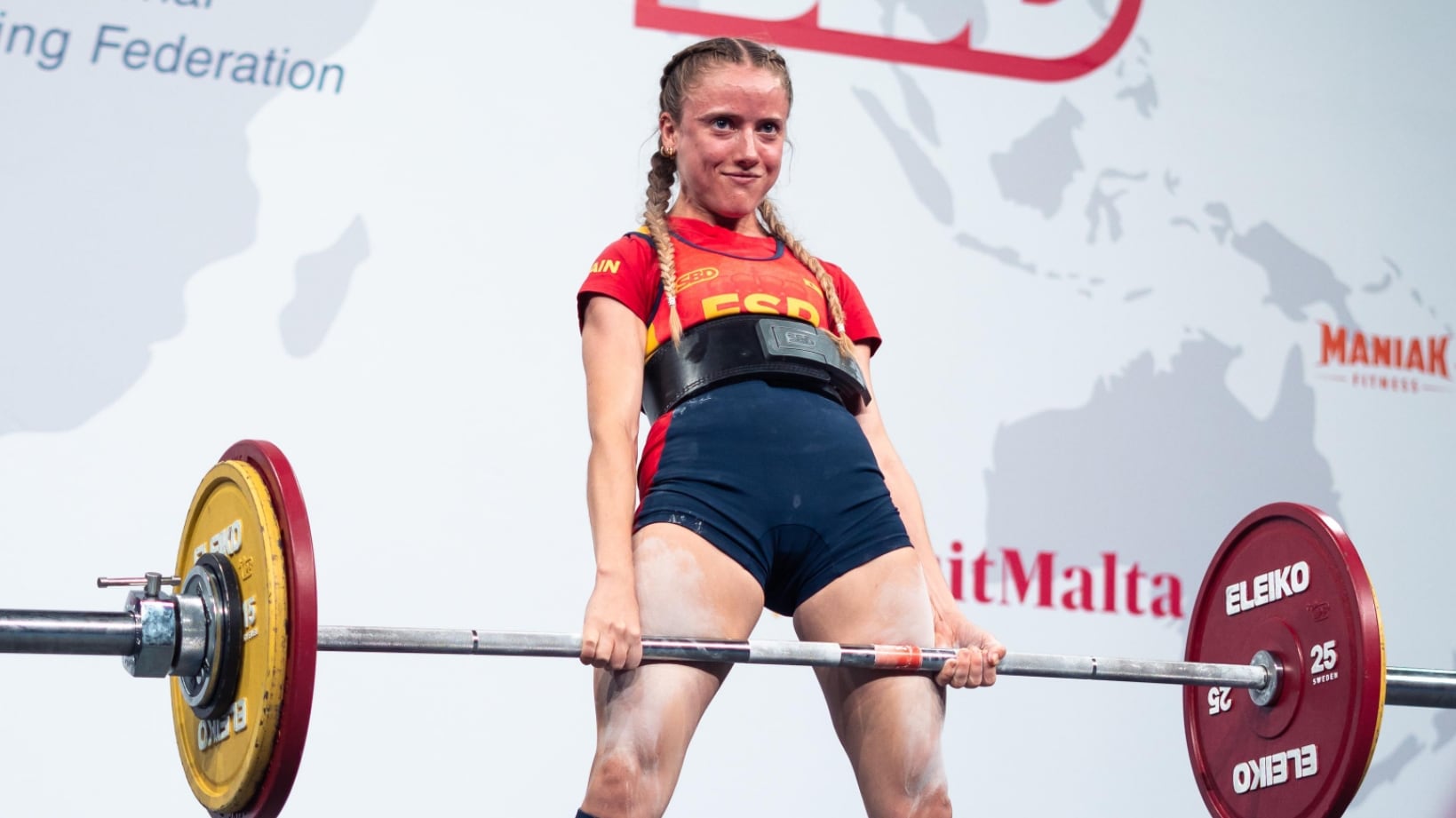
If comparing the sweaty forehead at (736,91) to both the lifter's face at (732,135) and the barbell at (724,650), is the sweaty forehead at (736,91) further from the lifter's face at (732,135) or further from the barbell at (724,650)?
the barbell at (724,650)

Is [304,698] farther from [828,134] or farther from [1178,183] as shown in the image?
[1178,183]

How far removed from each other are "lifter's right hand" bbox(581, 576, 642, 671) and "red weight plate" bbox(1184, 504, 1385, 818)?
101cm

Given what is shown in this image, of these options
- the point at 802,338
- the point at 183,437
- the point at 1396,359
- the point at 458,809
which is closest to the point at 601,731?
the point at 802,338

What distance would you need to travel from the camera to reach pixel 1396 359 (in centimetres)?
340

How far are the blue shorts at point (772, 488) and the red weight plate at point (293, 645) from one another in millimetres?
383

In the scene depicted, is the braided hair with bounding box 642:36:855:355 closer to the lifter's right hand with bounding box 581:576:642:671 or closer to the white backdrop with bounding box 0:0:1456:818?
the lifter's right hand with bounding box 581:576:642:671

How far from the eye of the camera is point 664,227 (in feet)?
6.95

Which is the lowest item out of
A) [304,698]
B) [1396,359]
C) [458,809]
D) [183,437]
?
[458,809]

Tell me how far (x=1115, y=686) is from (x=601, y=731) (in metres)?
1.54

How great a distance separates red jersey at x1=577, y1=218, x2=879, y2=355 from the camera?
2027 mm

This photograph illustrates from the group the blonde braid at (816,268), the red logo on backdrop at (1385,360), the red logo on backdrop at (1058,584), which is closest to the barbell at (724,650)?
the blonde braid at (816,268)

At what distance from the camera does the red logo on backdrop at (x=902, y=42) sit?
3104 millimetres

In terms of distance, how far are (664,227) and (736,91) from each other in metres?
0.19

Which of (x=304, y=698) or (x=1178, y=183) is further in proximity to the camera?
(x=1178, y=183)
